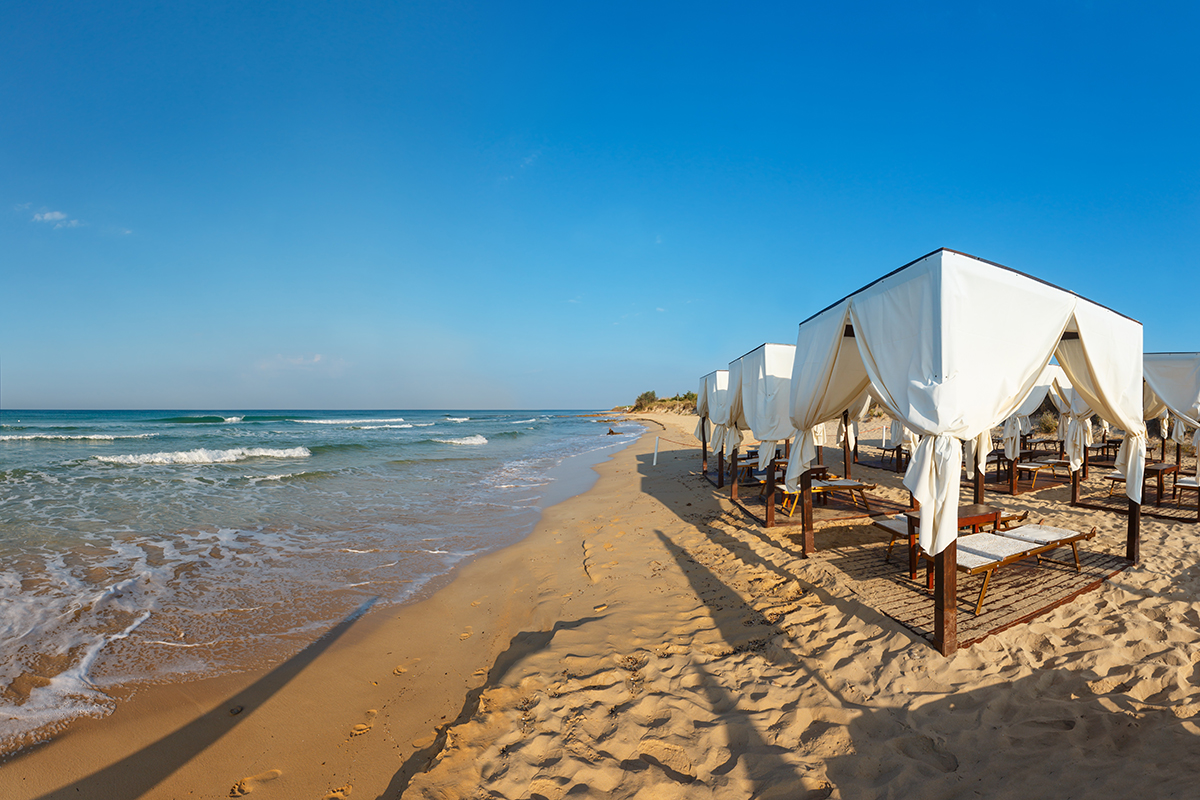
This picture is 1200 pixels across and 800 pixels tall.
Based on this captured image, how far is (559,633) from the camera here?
4234mm

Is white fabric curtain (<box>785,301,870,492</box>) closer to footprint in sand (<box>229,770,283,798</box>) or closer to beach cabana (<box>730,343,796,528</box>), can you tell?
beach cabana (<box>730,343,796,528</box>)

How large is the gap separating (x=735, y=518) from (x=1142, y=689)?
16.1ft

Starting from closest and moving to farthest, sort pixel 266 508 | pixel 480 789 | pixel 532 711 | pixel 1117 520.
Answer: pixel 480 789 < pixel 532 711 < pixel 1117 520 < pixel 266 508

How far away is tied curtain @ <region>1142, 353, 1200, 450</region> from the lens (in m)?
7.29

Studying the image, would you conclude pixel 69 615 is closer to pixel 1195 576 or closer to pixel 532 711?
pixel 532 711

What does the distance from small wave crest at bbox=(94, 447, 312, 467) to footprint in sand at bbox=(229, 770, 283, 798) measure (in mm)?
19143

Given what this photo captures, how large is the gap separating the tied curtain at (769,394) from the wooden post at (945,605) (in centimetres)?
352

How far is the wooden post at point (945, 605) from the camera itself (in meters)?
3.46

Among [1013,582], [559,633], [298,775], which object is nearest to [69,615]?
[298,775]

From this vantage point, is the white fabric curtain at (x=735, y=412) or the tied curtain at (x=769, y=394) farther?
the white fabric curtain at (x=735, y=412)

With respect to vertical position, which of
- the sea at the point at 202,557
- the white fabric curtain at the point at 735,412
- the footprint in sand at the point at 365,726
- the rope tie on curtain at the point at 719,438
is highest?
the white fabric curtain at the point at 735,412

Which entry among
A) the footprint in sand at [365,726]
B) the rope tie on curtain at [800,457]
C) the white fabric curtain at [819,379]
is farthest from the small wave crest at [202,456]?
the white fabric curtain at [819,379]

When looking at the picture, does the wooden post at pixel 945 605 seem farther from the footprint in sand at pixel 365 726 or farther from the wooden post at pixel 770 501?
the footprint in sand at pixel 365 726

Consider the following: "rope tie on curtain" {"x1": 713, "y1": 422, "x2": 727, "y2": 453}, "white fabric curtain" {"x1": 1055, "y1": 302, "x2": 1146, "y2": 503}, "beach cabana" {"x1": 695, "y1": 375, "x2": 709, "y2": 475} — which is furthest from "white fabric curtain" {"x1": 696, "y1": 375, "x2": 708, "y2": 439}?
"white fabric curtain" {"x1": 1055, "y1": 302, "x2": 1146, "y2": 503}
